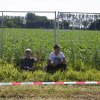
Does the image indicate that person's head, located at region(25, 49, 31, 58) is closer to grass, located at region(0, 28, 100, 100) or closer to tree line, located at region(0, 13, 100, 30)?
grass, located at region(0, 28, 100, 100)

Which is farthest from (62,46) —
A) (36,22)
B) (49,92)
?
(49,92)

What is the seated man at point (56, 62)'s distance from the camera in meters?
12.0

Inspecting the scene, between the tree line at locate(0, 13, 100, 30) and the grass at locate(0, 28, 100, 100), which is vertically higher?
the tree line at locate(0, 13, 100, 30)

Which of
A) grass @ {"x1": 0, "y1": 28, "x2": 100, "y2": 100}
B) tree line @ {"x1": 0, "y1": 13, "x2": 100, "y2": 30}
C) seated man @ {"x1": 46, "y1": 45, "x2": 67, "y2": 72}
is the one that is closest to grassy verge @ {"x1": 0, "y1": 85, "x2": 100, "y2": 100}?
grass @ {"x1": 0, "y1": 28, "x2": 100, "y2": 100}

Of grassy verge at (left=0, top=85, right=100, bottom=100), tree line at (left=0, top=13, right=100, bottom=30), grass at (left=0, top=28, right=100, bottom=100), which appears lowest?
grassy verge at (left=0, top=85, right=100, bottom=100)

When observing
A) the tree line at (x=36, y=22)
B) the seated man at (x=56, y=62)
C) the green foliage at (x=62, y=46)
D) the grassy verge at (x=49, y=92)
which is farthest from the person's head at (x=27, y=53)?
the grassy verge at (x=49, y=92)

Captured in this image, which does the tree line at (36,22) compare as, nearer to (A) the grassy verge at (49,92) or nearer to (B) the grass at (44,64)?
(B) the grass at (44,64)

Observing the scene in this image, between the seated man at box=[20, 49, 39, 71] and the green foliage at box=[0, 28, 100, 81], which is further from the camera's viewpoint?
the green foliage at box=[0, 28, 100, 81]

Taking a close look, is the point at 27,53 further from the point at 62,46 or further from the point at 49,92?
the point at 49,92

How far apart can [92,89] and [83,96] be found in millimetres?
800

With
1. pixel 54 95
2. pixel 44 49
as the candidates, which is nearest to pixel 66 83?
pixel 54 95

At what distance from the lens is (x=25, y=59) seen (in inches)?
479

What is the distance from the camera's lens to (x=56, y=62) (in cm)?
1212

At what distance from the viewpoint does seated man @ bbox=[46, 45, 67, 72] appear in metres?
12.0
